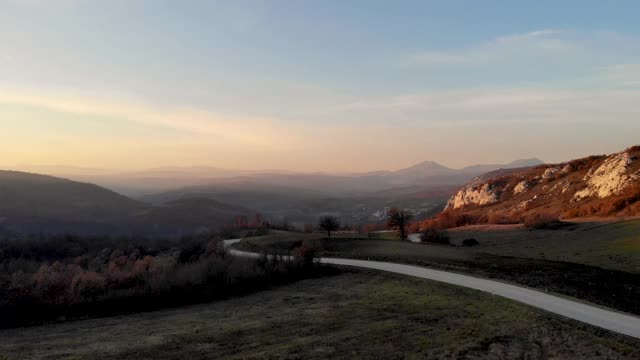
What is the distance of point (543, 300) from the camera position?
22031 millimetres

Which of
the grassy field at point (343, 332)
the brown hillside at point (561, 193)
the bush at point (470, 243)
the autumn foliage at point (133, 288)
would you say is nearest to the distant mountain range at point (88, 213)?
the brown hillside at point (561, 193)

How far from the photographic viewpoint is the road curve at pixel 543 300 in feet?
59.2

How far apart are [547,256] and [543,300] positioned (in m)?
22.3

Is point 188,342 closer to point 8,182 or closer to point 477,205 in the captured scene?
point 477,205

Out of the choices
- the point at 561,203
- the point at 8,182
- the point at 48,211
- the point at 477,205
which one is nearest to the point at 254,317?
the point at 561,203

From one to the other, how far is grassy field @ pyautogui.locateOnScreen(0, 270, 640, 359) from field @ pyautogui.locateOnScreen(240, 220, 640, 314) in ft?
20.1

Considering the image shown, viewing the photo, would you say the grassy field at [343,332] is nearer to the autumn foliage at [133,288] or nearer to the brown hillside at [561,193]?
the autumn foliage at [133,288]

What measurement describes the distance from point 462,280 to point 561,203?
85.2m

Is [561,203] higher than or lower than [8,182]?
lower

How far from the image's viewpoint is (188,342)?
17.9 metres

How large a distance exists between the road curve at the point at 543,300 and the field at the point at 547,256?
4.75 ft

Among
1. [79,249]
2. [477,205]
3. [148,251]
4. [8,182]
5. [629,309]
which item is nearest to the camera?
[629,309]

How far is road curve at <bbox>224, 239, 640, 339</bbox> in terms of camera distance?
59.2 ft

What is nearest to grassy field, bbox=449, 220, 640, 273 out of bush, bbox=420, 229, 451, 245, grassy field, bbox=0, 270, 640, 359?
bush, bbox=420, 229, 451, 245
